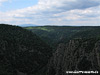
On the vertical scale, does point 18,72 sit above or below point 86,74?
below

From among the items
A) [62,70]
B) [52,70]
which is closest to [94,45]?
[62,70]

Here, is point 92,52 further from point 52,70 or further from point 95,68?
point 52,70

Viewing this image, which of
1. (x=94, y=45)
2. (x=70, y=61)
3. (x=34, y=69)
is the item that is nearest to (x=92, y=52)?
(x=94, y=45)

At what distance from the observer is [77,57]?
483 ft

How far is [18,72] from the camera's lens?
181 m

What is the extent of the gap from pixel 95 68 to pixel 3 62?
97236mm

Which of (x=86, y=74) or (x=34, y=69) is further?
(x=34, y=69)

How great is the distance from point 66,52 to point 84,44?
803 inches

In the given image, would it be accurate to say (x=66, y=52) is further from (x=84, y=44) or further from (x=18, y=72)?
(x=18, y=72)

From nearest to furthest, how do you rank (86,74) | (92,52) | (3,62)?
1. (86,74)
2. (92,52)
3. (3,62)

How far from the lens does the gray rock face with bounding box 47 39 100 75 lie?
13512 centimetres

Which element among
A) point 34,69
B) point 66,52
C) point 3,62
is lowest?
point 34,69

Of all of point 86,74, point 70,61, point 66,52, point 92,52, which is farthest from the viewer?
point 66,52

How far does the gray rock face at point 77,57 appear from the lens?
135m
